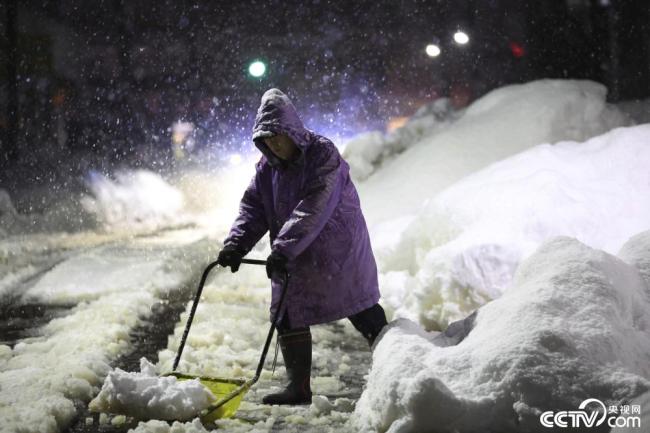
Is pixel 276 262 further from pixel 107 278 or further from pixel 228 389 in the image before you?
pixel 107 278

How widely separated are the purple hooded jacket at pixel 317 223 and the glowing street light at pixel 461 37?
12.5 m

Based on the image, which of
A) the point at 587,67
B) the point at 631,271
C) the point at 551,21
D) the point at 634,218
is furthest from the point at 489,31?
the point at 631,271

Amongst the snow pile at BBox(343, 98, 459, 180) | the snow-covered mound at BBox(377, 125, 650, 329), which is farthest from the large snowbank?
the snow pile at BBox(343, 98, 459, 180)

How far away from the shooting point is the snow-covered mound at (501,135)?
1234cm

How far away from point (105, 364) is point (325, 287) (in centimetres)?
238

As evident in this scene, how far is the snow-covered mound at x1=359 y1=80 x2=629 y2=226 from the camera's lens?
40.5ft

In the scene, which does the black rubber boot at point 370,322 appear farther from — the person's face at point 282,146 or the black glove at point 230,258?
the person's face at point 282,146

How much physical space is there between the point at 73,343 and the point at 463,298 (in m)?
3.93

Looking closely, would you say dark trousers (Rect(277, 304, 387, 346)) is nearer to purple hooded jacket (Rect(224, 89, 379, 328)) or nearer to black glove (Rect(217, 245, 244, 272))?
purple hooded jacket (Rect(224, 89, 379, 328))

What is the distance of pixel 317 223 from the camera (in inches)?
133

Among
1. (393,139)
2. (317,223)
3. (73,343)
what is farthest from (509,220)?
(393,139)

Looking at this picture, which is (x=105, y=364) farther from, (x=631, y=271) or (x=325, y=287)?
(x=631, y=271)

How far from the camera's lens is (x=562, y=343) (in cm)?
253

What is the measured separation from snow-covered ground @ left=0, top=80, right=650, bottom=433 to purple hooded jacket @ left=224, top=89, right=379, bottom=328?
1.44ft
